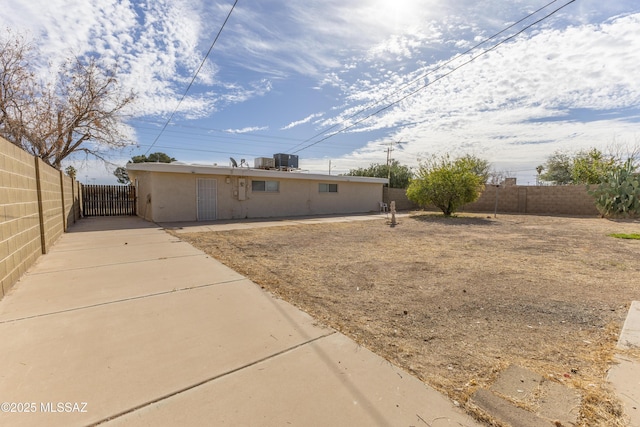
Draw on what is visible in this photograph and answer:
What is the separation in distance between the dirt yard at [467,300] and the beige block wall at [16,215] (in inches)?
112

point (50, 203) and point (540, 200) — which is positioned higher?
point (50, 203)

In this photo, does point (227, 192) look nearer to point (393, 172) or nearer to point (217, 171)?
point (217, 171)

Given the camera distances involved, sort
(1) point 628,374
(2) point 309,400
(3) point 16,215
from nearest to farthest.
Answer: (2) point 309,400
(1) point 628,374
(3) point 16,215

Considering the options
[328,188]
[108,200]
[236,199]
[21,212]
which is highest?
[328,188]

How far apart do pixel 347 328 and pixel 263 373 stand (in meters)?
1.02

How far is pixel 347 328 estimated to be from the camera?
9.36 ft

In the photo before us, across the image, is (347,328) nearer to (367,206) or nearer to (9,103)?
(367,206)

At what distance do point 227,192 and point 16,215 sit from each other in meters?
9.60

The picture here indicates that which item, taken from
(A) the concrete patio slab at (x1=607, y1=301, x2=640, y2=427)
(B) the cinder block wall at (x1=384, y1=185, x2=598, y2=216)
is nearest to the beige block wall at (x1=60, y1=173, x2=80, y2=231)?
(A) the concrete patio slab at (x1=607, y1=301, x2=640, y2=427)

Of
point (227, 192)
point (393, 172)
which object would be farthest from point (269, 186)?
point (393, 172)

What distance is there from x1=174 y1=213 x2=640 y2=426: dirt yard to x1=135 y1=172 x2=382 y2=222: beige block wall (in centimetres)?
554

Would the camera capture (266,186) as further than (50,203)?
Yes

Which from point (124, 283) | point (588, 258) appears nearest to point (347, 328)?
point (124, 283)

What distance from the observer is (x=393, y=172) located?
34625 millimetres
